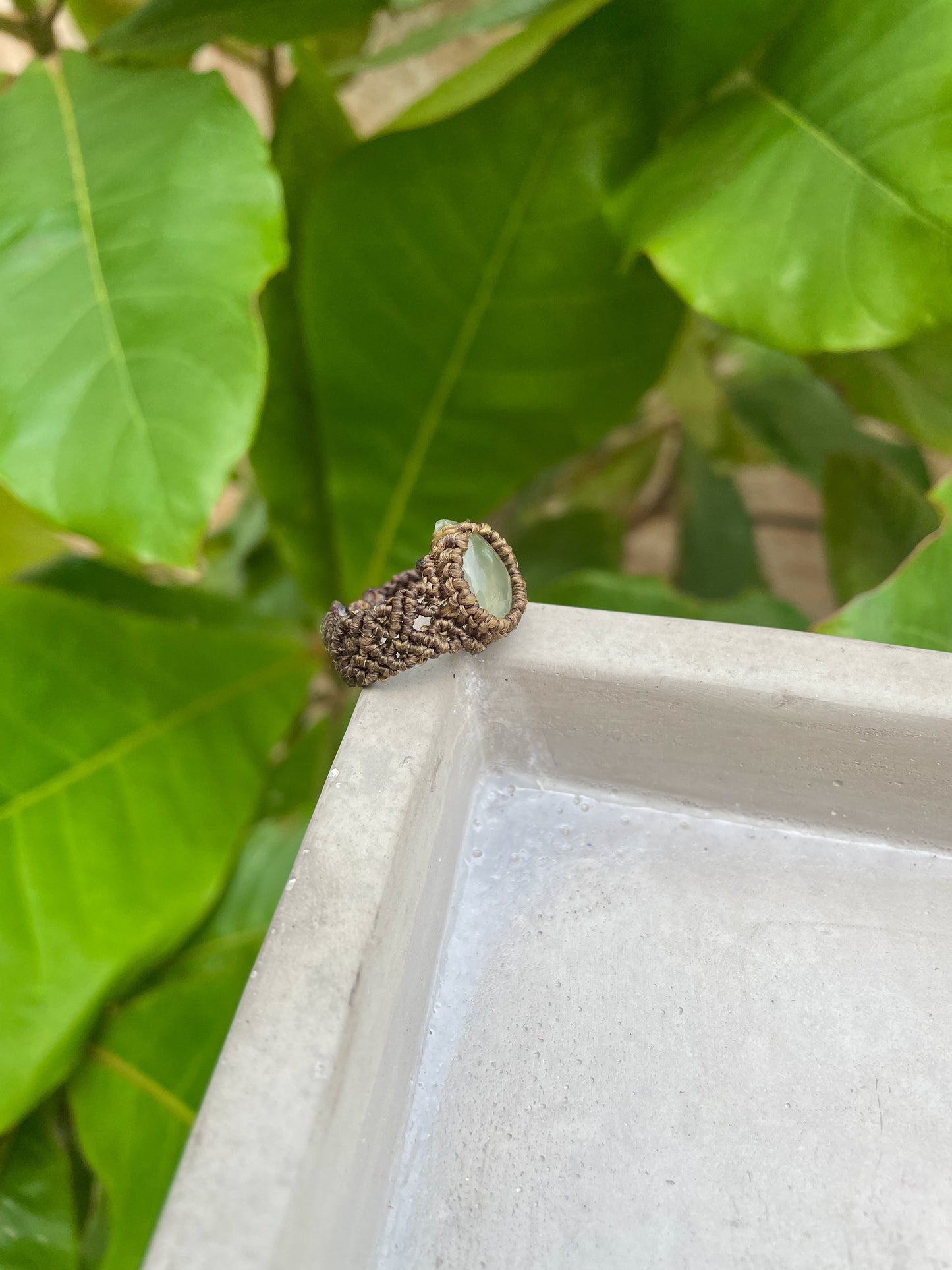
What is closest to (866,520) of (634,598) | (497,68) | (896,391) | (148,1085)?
(896,391)

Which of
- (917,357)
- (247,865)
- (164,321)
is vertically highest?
(164,321)

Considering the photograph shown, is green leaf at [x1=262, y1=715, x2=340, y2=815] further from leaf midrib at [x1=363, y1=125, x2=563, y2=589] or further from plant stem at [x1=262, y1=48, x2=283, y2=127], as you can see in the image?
plant stem at [x1=262, y1=48, x2=283, y2=127]

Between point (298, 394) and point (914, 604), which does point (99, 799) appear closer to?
point (298, 394)

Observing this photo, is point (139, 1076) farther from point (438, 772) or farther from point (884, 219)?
point (884, 219)

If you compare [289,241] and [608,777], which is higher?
[289,241]

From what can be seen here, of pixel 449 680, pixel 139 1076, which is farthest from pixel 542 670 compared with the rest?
pixel 139 1076

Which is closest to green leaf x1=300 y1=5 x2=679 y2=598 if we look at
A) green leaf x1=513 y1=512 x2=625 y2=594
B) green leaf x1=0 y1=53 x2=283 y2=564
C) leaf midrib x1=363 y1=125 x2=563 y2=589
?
leaf midrib x1=363 y1=125 x2=563 y2=589

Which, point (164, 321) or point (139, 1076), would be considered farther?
point (139, 1076)
